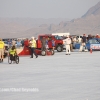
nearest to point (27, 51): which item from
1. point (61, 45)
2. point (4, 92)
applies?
point (61, 45)

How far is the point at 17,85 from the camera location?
13.0 m

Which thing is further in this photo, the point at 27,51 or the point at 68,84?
the point at 27,51

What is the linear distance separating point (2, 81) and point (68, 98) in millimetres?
4636

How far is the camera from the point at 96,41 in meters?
39.5

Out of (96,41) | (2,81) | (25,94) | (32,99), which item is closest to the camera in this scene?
(32,99)

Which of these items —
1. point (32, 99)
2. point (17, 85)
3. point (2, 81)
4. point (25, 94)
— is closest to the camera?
point (32, 99)

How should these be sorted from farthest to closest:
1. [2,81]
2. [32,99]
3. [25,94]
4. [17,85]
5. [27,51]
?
[27,51]
[2,81]
[17,85]
[25,94]
[32,99]

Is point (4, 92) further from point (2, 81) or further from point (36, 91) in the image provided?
point (2, 81)

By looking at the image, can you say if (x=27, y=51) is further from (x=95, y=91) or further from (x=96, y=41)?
(x=95, y=91)

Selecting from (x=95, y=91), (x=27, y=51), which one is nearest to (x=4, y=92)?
(x=95, y=91)

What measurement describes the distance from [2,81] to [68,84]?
8.21 ft

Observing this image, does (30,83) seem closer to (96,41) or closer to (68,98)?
(68,98)

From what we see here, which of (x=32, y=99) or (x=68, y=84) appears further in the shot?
(x=68, y=84)

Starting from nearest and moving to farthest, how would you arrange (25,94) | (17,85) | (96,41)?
(25,94) → (17,85) → (96,41)
